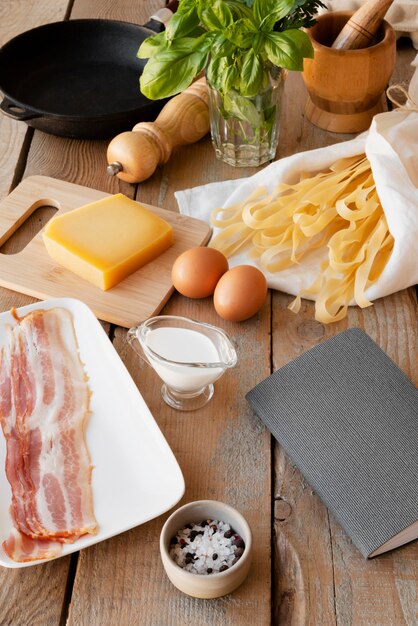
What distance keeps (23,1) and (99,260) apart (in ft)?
4.38

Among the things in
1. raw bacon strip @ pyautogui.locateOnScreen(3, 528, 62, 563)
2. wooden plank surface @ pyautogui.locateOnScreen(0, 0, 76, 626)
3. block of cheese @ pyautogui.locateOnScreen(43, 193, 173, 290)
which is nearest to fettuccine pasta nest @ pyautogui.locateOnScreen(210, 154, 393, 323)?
block of cheese @ pyautogui.locateOnScreen(43, 193, 173, 290)

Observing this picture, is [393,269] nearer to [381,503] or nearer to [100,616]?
[381,503]

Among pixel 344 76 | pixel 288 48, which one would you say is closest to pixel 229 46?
pixel 288 48

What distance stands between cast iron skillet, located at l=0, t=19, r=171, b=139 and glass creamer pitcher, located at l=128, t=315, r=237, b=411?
26.7 inches

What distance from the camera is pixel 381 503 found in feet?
3.76

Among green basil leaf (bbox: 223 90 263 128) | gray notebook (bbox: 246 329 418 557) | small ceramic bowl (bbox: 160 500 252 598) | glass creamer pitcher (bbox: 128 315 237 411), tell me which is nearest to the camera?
small ceramic bowl (bbox: 160 500 252 598)

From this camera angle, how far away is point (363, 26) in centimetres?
172

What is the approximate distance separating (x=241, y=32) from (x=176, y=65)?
153mm

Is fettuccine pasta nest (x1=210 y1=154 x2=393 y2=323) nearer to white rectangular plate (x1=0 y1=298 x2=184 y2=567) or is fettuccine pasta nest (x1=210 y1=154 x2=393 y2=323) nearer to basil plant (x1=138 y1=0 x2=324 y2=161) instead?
basil plant (x1=138 y1=0 x2=324 y2=161)

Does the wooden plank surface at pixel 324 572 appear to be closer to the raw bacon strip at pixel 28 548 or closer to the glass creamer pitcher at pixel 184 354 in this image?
the glass creamer pitcher at pixel 184 354

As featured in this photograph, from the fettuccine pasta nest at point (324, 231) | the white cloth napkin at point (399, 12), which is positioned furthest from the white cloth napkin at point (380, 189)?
the white cloth napkin at point (399, 12)

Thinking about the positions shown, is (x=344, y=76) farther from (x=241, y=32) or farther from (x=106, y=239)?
(x=106, y=239)

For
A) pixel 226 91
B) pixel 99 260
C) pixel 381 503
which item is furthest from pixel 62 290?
pixel 381 503

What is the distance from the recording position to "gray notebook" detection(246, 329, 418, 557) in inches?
44.8
